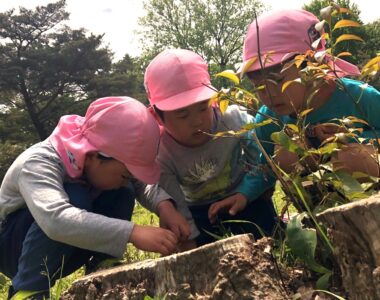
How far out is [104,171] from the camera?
7.37 feet

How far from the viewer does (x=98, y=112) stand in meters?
2.30

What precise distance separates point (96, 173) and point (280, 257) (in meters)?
0.97

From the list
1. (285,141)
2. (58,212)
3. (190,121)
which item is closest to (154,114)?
(190,121)

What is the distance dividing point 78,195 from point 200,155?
0.81 meters

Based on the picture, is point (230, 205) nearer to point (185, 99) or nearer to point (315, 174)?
point (185, 99)

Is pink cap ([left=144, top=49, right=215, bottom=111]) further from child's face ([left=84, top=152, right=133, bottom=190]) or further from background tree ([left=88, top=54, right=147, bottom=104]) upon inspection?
background tree ([left=88, top=54, right=147, bottom=104])

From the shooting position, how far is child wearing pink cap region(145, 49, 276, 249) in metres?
2.43

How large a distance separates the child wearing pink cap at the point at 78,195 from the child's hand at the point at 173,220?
0.25ft

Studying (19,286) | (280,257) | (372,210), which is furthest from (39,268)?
(372,210)

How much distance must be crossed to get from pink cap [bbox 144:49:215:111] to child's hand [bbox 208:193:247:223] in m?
0.52

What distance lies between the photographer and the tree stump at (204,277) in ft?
4.33

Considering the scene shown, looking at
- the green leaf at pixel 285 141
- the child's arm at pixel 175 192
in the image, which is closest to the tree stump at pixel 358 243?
the green leaf at pixel 285 141

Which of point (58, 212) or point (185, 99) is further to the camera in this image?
point (185, 99)

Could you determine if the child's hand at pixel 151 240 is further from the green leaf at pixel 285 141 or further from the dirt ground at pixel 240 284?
the green leaf at pixel 285 141
